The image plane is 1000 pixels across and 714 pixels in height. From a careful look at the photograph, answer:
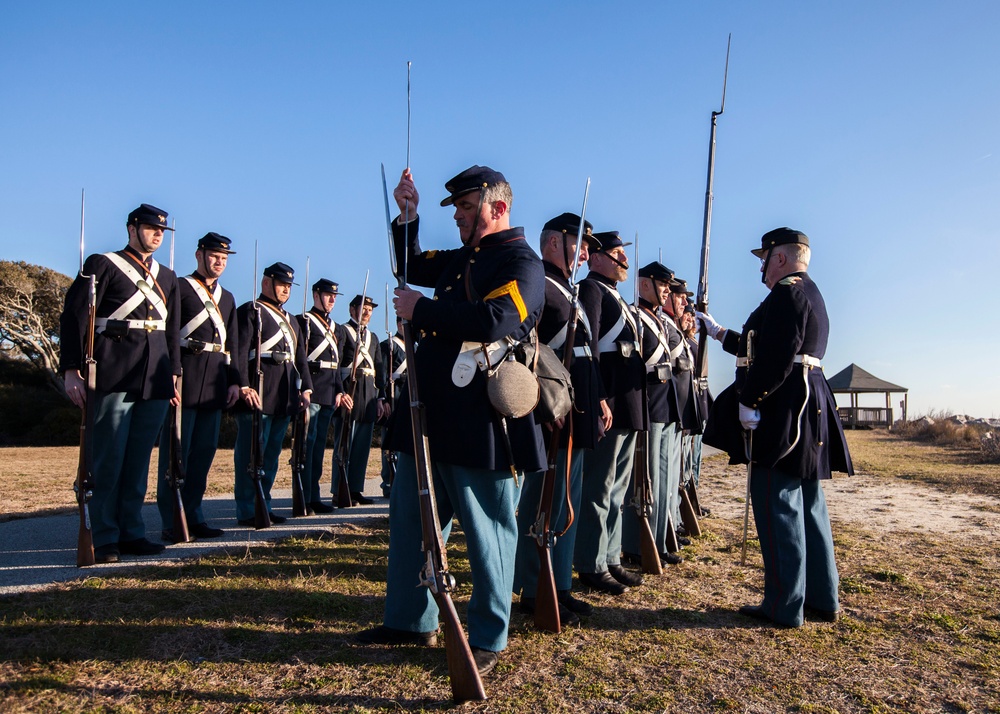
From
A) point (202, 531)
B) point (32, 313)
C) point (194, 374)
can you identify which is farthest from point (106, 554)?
point (32, 313)

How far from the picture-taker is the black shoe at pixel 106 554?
4820 mm

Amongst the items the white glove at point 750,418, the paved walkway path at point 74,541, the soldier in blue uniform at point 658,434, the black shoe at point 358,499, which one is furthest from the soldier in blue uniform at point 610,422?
the black shoe at point 358,499

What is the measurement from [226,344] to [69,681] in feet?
11.7

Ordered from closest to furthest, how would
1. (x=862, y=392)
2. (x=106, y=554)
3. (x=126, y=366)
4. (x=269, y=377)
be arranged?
1. (x=106, y=554)
2. (x=126, y=366)
3. (x=269, y=377)
4. (x=862, y=392)

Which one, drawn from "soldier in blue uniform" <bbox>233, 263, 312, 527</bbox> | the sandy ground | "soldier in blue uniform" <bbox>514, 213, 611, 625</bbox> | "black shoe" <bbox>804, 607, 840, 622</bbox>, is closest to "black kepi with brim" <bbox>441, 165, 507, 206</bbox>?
"soldier in blue uniform" <bbox>514, 213, 611, 625</bbox>

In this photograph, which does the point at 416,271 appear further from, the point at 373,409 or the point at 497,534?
the point at 373,409

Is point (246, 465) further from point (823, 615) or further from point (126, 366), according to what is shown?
point (823, 615)

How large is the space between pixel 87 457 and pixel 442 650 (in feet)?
8.68

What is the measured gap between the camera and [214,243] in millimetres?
6309

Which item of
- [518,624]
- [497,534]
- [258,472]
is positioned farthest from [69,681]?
[258,472]

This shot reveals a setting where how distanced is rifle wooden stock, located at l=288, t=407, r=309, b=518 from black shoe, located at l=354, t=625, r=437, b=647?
11.7 feet

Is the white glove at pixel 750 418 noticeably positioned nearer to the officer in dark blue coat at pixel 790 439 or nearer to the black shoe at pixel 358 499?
the officer in dark blue coat at pixel 790 439

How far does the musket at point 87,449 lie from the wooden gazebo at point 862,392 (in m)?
33.5

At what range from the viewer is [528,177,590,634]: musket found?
3850mm
